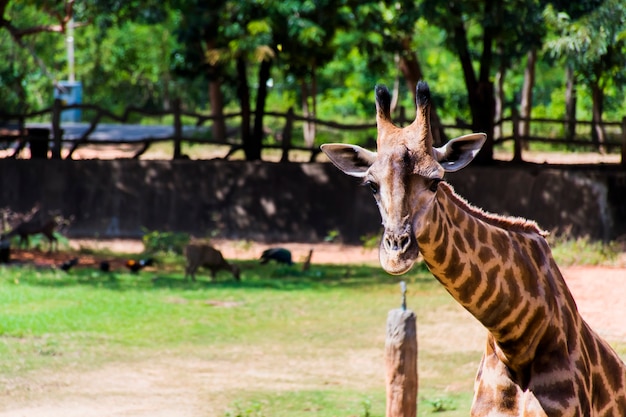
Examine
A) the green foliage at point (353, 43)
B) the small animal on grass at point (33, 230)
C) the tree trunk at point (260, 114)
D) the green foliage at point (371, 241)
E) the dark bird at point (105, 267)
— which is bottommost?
the dark bird at point (105, 267)

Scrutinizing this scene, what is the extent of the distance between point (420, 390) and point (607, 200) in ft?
39.9

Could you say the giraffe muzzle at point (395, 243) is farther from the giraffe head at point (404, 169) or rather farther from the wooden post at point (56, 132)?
the wooden post at point (56, 132)

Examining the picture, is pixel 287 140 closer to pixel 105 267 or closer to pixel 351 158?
pixel 105 267

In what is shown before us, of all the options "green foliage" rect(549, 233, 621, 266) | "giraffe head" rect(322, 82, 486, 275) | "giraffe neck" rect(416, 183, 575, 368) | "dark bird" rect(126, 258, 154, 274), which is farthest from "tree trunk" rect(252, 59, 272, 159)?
"giraffe head" rect(322, 82, 486, 275)

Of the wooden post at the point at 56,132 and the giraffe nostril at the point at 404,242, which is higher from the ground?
the wooden post at the point at 56,132

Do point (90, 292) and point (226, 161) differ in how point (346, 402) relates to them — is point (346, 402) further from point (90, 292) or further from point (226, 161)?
point (226, 161)

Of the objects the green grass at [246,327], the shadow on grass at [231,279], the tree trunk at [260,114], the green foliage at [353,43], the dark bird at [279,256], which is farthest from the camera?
the tree trunk at [260,114]

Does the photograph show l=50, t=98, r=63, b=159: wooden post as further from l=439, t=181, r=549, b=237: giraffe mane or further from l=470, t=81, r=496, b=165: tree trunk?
l=439, t=181, r=549, b=237: giraffe mane

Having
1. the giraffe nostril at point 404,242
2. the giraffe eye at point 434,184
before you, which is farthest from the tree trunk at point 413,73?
the giraffe nostril at point 404,242

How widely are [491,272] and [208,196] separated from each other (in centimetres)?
1932

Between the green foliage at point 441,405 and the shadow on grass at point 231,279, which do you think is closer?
the green foliage at point 441,405

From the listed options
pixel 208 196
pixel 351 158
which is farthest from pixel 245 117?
pixel 351 158

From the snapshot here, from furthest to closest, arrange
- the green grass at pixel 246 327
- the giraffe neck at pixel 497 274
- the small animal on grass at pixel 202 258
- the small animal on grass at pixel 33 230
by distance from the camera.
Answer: the small animal on grass at pixel 33 230, the small animal on grass at pixel 202 258, the green grass at pixel 246 327, the giraffe neck at pixel 497 274

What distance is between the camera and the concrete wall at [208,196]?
2408 cm
